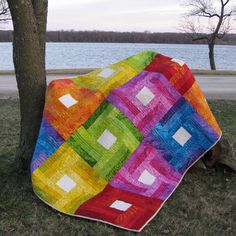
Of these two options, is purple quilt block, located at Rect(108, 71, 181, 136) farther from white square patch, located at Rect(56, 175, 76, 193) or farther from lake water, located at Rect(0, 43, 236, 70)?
lake water, located at Rect(0, 43, 236, 70)

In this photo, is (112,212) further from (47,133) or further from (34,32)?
(34,32)

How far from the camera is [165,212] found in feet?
12.8

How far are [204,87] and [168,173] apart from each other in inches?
401

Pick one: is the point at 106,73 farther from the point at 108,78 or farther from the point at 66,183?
the point at 66,183

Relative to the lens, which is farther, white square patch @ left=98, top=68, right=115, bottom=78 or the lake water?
the lake water

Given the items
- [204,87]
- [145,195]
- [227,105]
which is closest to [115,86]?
[145,195]

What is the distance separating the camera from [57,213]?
387cm

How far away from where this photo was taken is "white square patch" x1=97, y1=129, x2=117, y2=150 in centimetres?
429

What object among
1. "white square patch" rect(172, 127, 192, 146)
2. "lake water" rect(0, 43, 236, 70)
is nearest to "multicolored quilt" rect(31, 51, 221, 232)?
"white square patch" rect(172, 127, 192, 146)

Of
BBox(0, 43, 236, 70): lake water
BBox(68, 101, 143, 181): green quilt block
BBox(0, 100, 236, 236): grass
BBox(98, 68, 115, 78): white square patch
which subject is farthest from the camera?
BBox(0, 43, 236, 70): lake water

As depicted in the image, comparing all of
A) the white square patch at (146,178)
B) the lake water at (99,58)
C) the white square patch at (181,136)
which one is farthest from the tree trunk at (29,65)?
the lake water at (99,58)

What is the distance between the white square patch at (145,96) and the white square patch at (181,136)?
0.40 meters

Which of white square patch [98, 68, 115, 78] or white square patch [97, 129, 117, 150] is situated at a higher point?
white square patch [98, 68, 115, 78]

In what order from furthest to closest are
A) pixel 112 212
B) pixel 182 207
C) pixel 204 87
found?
pixel 204 87, pixel 182 207, pixel 112 212
